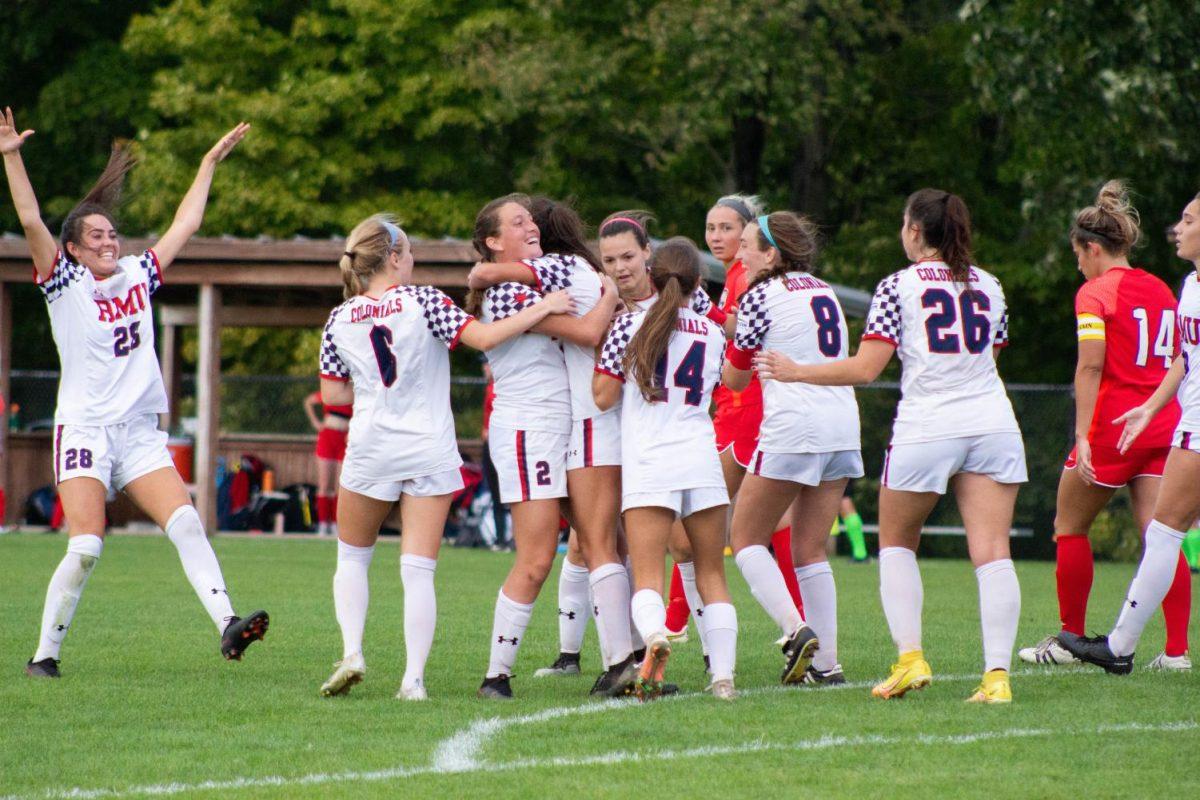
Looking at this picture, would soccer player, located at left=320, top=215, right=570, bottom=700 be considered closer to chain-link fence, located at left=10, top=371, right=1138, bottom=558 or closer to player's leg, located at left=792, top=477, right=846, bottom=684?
player's leg, located at left=792, top=477, right=846, bottom=684

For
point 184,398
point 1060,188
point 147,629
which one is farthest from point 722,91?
point 147,629

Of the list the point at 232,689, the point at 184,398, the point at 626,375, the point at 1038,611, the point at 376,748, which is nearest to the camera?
the point at 376,748

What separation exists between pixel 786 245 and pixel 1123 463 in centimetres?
210

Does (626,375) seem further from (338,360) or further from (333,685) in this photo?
(333,685)

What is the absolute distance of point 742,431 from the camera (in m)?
8.38

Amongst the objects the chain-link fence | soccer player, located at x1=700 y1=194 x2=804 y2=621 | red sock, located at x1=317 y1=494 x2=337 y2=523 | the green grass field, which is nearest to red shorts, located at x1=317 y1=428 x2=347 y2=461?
red sock, located at x1=317 y1=494 x2=337 y2=523

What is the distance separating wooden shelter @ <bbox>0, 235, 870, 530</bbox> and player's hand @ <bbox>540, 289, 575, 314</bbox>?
10518mm

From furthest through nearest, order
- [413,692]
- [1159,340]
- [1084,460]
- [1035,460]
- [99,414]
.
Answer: [1035,460], [1159,340], [1084,460], [99,414], [413,692]

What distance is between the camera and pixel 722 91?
1011 inches

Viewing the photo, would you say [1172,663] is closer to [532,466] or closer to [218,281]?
[532,466]

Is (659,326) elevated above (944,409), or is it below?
above

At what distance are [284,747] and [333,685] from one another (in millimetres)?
1051

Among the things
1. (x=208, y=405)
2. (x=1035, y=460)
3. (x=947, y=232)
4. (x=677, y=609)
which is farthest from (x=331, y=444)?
(x=947, y=232)

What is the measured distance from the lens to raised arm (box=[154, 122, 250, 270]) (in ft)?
25.7
